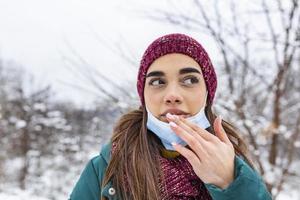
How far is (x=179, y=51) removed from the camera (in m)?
1.46

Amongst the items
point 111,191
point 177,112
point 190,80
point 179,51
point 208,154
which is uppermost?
point 179,51

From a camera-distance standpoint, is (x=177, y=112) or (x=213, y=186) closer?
(x=213, y=186)

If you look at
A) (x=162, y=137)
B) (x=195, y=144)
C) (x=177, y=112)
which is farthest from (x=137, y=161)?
(x=195, y=144)

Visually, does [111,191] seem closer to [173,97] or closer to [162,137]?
[162,137]

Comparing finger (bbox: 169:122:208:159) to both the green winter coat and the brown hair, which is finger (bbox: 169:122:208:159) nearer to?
the green winter coat

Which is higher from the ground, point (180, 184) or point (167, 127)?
point (167, 127)

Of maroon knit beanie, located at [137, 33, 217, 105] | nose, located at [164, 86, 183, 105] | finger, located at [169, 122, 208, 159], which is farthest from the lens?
maroon knit beanie, located at [137, 33, 217, 105]

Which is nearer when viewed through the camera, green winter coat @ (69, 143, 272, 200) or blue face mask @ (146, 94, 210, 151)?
green winter coat @ (69, 143, 272, 200)

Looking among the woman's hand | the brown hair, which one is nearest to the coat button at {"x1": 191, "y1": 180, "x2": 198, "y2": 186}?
the brown hair

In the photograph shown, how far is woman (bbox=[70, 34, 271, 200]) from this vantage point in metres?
1.37

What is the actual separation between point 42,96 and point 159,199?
22437 millimetres

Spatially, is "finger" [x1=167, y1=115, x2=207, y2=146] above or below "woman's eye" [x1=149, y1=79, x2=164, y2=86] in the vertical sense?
below

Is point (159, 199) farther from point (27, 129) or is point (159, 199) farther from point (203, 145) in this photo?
point (27, 129)

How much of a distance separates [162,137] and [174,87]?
0.18m
